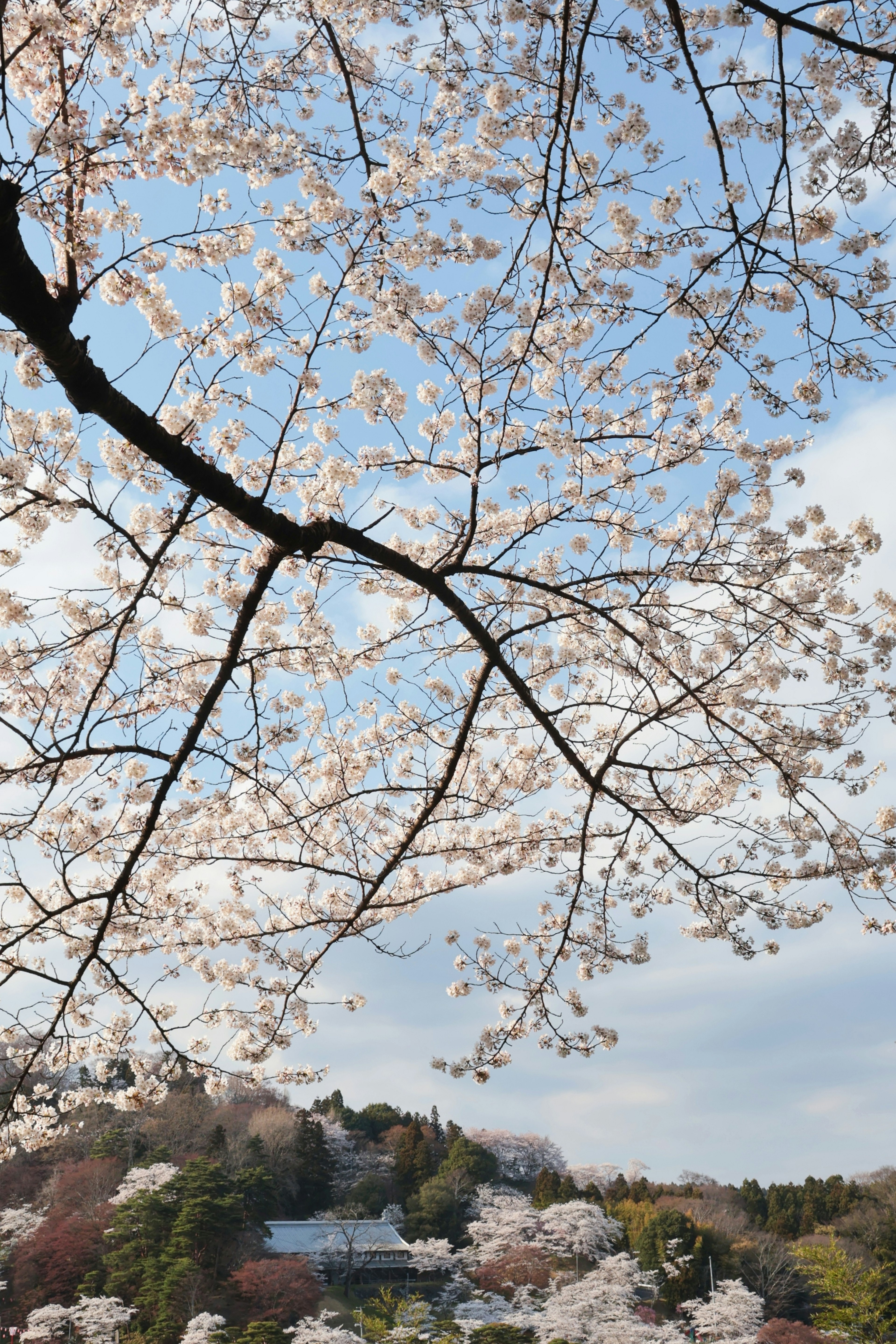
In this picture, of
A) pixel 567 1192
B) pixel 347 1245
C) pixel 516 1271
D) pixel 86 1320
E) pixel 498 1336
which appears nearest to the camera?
pixel 498 1336

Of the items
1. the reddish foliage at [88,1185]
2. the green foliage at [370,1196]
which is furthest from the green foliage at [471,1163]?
the reddish foliage at [88,1185]

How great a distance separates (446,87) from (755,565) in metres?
2.06

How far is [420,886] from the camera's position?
207 inches

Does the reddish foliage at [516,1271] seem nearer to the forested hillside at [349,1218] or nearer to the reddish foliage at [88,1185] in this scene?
the forested hillside at [349,1218]

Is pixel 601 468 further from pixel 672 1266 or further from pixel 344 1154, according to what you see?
pixel 344 1154

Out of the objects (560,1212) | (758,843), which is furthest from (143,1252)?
(758,843)

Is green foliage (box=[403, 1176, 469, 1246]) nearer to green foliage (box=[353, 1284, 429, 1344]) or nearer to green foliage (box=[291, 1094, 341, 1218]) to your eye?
green foliage (box=[291, 1094, 341, 1218])

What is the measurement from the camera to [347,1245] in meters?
21.4

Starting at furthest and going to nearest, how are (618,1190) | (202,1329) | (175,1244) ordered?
(618,1190) → (175,1244) → (202,1329)

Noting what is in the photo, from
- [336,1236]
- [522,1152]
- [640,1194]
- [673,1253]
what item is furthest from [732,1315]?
[522,1152]

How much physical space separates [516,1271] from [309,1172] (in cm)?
874

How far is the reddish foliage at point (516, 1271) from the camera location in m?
16.7

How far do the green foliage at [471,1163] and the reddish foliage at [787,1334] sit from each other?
9028 millimetres

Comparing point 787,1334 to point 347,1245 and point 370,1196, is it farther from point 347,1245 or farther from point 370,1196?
point 370,1196
